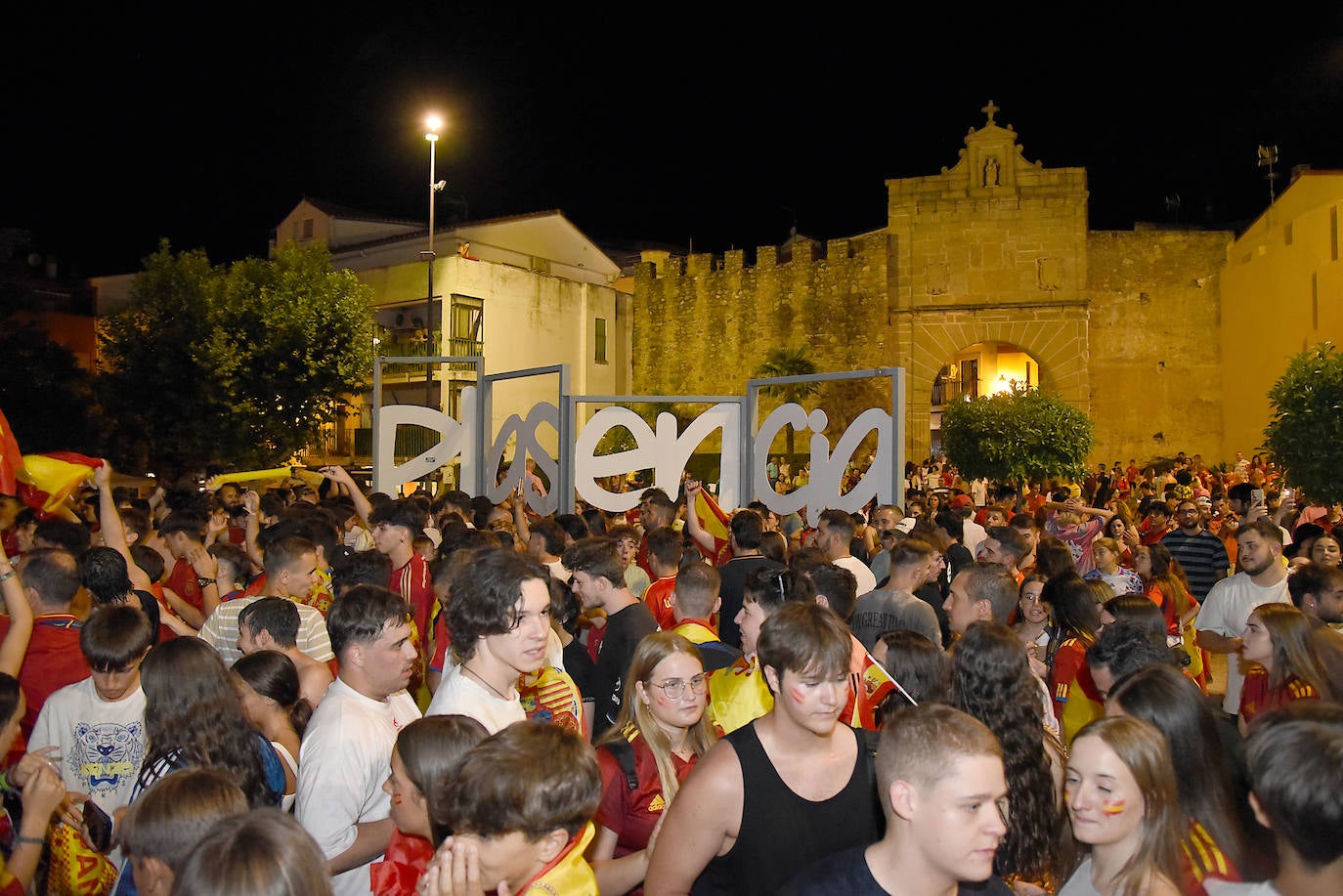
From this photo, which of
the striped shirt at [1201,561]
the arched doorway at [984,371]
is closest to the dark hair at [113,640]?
the striped shirt at [1201,561]

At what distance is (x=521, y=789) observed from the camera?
2.12 meters

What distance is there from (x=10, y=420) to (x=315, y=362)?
7.06m

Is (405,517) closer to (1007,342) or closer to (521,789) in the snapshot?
(521,789)

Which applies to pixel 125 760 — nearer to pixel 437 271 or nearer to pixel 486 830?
pixel 486 830

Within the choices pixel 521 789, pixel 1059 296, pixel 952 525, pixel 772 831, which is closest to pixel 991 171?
pixel 1059 296

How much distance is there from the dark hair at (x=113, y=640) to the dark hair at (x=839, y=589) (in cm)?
290

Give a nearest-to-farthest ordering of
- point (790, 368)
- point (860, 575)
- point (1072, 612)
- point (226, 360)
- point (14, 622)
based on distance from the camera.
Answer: point (14, 622) < point (1072, 612) < point (860, 575) < point (226, 360) < point (790, 368)

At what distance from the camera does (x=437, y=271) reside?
28219 millimetres

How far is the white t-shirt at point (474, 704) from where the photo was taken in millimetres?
3158

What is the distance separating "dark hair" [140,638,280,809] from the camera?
2.89 meters

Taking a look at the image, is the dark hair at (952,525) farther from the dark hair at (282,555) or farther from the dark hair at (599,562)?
the dark hair at (282,555)

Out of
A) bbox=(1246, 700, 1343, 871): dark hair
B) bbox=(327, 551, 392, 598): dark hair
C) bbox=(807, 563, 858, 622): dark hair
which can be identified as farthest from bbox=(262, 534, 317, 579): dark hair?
bbox=(1246, 700, 1343, 871): dark hair

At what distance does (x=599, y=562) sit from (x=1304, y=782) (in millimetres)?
3172

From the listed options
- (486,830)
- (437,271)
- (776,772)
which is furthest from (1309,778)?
(437,271)
